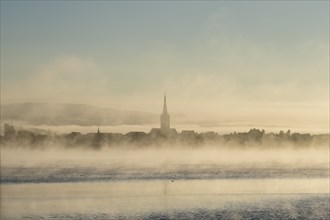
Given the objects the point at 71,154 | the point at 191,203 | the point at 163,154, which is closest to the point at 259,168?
the point at 163,154

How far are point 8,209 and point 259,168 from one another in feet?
340

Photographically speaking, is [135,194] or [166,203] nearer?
[166,203]

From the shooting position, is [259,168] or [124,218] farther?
[259,168]

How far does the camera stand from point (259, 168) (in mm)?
165875

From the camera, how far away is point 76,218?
6031 cm

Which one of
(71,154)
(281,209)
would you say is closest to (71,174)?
(71,154)

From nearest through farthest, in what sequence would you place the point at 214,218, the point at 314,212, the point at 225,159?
the point at 214,218 → the point at 314,212 → the point at 225,159

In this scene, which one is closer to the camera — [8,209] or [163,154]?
[8,209]

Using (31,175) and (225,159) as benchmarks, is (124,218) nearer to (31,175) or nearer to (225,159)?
(31,175)

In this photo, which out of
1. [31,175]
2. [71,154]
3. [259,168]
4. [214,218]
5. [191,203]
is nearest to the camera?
[214,218]

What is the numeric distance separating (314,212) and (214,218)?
33.2 feet

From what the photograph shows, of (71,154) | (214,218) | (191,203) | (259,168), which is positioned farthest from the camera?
(259,168)

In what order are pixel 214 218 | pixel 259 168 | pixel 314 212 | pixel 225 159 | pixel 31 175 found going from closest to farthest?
1. pixel 214 218
2. pixel 314 212
3. pixel 31 175
4. pixel 259 168
5. pixel 225 159

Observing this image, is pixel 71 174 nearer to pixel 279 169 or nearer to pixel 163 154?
pixel 163 154
